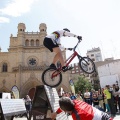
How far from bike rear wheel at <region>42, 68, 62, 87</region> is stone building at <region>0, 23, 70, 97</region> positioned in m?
29.3

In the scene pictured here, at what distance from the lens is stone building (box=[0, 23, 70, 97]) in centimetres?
3641

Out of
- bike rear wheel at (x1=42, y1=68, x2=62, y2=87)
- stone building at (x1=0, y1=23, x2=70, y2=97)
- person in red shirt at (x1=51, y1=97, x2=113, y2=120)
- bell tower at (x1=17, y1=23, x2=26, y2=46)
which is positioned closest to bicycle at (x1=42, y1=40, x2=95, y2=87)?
bike rear wheel at (x1=42, y1=68, x2=62, y2=87)

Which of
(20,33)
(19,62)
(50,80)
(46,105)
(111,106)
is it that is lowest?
(111,106)

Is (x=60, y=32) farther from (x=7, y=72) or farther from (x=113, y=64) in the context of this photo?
(x=7, y=72)

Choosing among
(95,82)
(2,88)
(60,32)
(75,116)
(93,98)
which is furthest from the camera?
(95,82)

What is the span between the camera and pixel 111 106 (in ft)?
36.0

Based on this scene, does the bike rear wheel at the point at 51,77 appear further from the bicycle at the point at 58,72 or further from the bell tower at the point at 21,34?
the bell tower at the point at 21,34

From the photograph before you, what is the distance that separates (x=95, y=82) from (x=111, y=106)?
190 feet

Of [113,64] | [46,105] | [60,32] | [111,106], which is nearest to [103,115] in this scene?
[46,105]

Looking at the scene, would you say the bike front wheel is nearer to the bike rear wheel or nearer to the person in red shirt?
the bike rear wheel

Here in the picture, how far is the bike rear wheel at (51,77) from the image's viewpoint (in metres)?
6.91

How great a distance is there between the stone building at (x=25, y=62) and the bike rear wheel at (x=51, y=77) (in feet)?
96.0

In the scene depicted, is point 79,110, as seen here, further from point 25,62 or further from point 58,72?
point 25,62

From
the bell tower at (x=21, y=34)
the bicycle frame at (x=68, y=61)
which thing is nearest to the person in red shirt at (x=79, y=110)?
the bicycle frame at (x=68, y=61)
